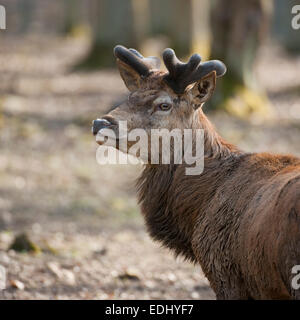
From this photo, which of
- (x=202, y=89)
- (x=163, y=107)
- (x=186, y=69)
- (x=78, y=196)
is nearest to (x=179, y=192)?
(x=163, y=107)

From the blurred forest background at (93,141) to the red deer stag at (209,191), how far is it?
71.9 inches

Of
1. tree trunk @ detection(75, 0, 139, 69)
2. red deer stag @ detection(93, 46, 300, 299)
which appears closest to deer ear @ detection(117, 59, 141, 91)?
red deer stag @ detection(93, 46, 300, 299)

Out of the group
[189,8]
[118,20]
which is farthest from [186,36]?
[118,20]

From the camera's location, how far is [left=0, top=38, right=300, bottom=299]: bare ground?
8.58m

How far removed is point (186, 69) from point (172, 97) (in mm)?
323

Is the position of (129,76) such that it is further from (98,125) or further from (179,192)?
(179,192)

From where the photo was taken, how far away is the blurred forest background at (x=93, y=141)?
8.84 m

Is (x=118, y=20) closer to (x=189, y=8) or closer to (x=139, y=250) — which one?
(x=189, y=8)

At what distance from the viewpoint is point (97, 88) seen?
22.0m

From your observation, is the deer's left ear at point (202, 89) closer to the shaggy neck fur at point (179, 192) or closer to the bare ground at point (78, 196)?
the shaggy neck fur at point (179, 192)

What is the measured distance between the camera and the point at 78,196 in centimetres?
1237

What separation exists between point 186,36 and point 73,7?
17226mm

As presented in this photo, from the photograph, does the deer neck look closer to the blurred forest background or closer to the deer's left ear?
the deer's left ear

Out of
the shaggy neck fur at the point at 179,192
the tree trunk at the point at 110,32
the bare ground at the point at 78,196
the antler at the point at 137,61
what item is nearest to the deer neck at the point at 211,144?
the shaggy neck fur at the point at 179,192
